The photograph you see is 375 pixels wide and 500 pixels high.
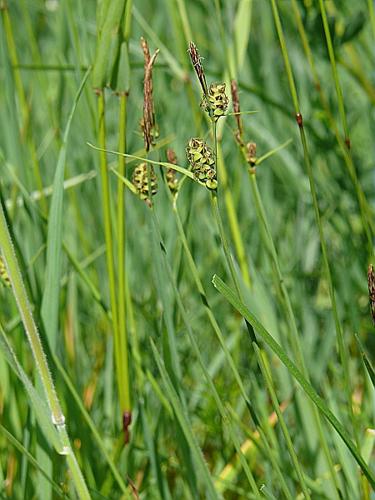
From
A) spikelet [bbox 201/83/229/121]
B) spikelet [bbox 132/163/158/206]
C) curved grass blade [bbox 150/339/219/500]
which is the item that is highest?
spikelet [bbox 201/83/229/121]

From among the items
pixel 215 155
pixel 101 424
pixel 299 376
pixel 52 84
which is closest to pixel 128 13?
pixel 215 155

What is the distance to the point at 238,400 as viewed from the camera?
1.08 metres

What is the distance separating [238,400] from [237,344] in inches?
3.0

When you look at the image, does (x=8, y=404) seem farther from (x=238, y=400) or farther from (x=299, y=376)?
(x=299, y=376)

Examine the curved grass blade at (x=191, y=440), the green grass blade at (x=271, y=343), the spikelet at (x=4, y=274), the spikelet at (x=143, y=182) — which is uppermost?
the spikelet at (x=143, y=182)

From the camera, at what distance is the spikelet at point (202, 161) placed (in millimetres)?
529

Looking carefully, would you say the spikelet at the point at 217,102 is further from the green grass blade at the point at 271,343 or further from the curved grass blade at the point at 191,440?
the curved grass blade at the point at 191,440

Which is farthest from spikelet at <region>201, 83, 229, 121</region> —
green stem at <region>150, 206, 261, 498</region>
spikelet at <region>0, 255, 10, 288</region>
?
spikelet at <region>0, 255, 10, 288</region>

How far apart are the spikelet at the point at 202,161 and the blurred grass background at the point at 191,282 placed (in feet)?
0.50

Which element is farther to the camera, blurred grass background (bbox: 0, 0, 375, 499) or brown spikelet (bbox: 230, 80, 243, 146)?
blurred grass background (bbox: 0, 0, 375, 499)

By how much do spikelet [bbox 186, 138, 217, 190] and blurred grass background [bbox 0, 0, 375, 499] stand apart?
154 millimetres

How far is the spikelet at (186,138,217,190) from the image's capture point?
→ 20.8 inches

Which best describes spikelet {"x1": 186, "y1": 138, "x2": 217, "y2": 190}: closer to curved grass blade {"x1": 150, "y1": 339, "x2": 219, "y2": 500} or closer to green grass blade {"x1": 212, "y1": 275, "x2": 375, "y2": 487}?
green grass blade {"x1": 212, "y1": 275, "x2": 375, "y2": 487}

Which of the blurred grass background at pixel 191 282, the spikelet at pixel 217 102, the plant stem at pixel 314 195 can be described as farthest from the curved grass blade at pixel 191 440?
the spikelet at pixel 217 102
